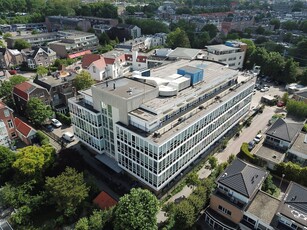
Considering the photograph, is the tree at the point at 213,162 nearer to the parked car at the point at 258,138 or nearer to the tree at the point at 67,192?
the parked car at the point at 258,138

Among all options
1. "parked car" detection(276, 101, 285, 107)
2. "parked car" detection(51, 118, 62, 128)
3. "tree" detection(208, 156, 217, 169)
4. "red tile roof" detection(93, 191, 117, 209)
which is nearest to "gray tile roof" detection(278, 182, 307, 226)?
"tree" detection(208, 156, 217, 169)

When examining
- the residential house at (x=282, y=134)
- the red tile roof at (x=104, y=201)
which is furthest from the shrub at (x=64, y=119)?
the residential house at (x=282, y=134)

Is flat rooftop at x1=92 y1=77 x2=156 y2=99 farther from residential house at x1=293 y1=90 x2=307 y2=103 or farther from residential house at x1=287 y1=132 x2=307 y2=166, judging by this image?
residential house at x1=293 y1=90 x2=307 y2=103

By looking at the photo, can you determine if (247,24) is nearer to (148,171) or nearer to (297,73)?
(297,73)

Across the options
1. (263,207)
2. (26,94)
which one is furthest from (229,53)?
(26,94)

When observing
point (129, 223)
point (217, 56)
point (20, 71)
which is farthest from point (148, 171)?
point (20, 71)
